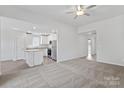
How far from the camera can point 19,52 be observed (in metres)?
6.33

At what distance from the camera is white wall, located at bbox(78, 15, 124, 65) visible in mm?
4273

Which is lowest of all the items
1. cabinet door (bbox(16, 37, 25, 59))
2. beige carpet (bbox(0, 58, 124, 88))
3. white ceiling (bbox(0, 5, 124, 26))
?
beige carpet (bbox(0, 58, 124, 88))

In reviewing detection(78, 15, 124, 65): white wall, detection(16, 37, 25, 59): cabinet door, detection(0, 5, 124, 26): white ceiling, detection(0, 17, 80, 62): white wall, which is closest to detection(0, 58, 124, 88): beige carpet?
detection(78, 15, 124, 65): white wall

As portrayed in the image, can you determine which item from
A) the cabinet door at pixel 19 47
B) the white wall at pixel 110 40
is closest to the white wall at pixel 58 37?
the cabinet door at pixel 19 47

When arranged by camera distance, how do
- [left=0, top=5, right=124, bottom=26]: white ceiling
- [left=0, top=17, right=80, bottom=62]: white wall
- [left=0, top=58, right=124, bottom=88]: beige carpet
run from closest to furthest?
[left=0, top=58, right=124, bottom=88]: beige carpet < [left=0, top=5, right=124, bottom=26]: white ceiling < [left=0, top=17, right=80, bottom=62]: white wall

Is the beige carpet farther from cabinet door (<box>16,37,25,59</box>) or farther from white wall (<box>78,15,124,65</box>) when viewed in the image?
cabinet door (<box>16,37,25,59</box>)

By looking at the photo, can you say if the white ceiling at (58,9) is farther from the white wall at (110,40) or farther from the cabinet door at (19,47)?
the cabinet door at (19,47)

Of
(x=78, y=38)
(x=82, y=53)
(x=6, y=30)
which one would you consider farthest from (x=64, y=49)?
(x=6, y=30)

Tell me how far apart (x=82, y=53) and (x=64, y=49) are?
232 centimetres

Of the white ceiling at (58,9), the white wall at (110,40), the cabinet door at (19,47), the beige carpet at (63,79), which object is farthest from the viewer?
the cabinet door at (19,47)

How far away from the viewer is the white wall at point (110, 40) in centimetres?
427

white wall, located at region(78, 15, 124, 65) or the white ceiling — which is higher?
the white ceiling

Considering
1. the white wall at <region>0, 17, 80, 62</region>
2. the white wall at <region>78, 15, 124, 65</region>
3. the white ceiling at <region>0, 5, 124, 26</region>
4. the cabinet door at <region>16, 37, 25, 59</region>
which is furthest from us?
the cabinet door at <region>16, 37, 25, 59</region>

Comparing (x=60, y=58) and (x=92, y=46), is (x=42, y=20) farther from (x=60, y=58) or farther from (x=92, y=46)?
(x=92, y=46)
